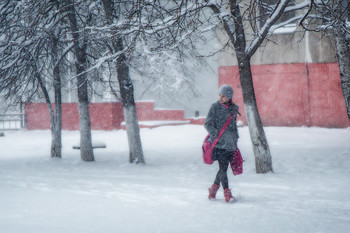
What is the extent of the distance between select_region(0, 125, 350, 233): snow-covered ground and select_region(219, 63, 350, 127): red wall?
13.6 ft

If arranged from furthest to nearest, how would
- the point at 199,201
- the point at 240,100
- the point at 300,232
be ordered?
the point at 240,100, the point at 199,201, the point at 300,232

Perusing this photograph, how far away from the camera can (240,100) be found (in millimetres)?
18766

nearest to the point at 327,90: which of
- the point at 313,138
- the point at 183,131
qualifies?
the point at 313,138

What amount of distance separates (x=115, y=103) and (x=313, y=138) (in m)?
11.9

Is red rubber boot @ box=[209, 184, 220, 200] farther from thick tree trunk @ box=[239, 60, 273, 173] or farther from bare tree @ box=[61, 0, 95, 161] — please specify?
bare tree @ box=[61, 0, 95, 161]

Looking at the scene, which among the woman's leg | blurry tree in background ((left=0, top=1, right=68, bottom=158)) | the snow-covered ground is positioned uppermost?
blurry tree in background ((left=0, top=1, right=68, bottom=158))

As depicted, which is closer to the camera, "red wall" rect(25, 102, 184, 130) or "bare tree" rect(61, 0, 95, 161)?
"bare tree" rect(61, 0, 95, 161)

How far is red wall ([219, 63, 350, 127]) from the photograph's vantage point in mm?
16844

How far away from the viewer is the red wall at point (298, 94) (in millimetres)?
16844

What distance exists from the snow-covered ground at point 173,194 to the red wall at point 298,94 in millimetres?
4154

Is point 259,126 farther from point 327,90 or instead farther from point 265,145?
point 327,90

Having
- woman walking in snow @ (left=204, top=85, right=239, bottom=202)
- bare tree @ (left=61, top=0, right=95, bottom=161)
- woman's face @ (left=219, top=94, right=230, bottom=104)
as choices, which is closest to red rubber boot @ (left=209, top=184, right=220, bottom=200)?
woman walking in snow @ (left=204, top=85, right=239, bottom=202)

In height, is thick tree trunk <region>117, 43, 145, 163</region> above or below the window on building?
Answer: below

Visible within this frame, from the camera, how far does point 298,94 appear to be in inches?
691
